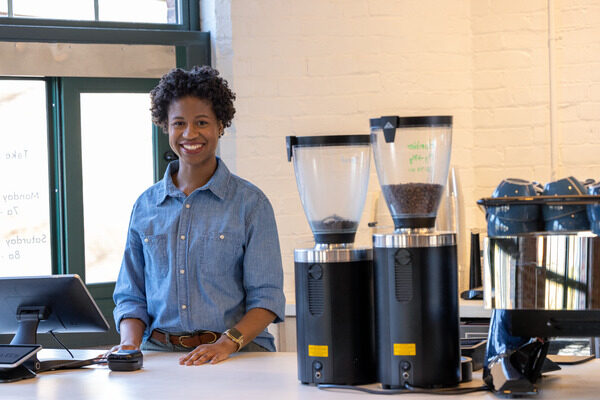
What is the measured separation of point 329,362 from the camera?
5.65ft

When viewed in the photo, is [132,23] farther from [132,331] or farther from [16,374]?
[16,374]

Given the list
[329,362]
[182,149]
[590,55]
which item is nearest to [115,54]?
[182,149]

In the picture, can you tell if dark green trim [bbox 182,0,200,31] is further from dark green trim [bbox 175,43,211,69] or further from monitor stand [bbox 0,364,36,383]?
monitor stand [bbox 0,364,36,383]

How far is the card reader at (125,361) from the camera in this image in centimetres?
199

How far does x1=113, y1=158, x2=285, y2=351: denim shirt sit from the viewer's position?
7.36ft

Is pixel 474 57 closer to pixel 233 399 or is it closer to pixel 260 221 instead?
pixel 260 221

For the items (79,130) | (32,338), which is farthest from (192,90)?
(79,130)

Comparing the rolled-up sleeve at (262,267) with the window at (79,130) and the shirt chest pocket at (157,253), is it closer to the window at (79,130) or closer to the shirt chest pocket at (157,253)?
the shirt chest pocket at (157,253)

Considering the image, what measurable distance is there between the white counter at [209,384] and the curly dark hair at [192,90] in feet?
2.28

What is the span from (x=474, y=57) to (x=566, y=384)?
2.15 meters

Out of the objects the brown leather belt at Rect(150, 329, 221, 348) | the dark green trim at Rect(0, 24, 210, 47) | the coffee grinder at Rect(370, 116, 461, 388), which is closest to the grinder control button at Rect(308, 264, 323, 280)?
the coffee grinder at Rect(370, 116, 461, 388)

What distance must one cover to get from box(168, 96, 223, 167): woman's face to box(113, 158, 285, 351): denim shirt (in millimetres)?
68

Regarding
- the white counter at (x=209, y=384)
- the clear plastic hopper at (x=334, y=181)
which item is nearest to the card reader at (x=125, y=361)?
the white counter at (x=209, y=384)

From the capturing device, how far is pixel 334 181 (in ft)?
5.88
